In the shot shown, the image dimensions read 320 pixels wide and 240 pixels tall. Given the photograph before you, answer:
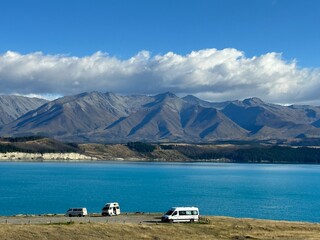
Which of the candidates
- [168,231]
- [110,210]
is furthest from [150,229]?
[110,210]

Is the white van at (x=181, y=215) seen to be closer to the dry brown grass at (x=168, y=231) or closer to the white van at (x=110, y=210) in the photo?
the dry brown grass at (x=168, y=231)

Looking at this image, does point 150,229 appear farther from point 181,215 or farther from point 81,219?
point 81,219

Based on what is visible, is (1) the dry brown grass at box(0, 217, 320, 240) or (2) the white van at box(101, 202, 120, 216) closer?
(1) the dry brown grass at box(0, 217, 320, 240)

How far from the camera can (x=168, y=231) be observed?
68750mm

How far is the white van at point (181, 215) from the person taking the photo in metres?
75.4

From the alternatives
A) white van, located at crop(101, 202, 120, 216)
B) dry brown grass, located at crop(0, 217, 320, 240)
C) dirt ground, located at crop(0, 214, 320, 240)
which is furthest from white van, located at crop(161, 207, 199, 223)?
white van, located at crop(101, 202, 120, 216)

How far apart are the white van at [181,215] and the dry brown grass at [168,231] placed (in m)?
2.34

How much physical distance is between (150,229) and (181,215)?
8.58 meters

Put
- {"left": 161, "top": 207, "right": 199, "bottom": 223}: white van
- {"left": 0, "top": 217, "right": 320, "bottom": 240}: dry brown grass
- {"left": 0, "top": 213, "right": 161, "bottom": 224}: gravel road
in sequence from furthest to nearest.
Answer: {"left": 161, "top": 207, "right": 199, "bottom": 223}: white van → {"left": 0, "top": 213, "right": 161, "bottom": 224}: gravel road → {"left": 0, "top": 217, "right": 320, "bottom": 240}: dry brown grass

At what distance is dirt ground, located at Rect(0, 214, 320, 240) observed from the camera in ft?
206

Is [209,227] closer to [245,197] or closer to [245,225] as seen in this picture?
[245,225]

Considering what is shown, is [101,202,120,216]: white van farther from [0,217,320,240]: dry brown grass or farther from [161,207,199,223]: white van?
[0,217,320,240]: dry brown grass

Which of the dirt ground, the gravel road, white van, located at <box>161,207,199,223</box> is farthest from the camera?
white van, located at <box>161,207,199,223</box>

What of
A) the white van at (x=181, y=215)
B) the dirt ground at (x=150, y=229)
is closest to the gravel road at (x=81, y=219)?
the dirt ground at (x=150, y=229)
